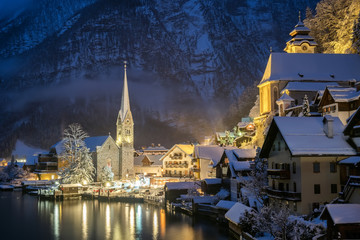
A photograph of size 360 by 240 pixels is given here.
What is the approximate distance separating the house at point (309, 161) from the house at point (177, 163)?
53.4m

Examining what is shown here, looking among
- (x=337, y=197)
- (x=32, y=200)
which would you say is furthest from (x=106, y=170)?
(x=337, y=197)

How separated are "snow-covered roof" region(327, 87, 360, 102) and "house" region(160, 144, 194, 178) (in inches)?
1899

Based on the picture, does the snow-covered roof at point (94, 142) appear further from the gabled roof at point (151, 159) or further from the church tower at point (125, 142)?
the gabled roof at point (151, 159)

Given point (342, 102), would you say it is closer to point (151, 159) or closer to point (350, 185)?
point (350, 185)

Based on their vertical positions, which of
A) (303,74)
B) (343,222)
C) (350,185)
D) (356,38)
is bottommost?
(343,222)

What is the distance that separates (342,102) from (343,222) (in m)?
21.2

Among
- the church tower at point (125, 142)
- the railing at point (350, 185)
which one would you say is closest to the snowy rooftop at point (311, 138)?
the railing at point (350, 185)

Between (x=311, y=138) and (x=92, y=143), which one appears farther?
(x=92, y=143)

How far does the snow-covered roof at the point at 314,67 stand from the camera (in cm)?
6184

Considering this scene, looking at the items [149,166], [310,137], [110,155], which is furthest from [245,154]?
[110,155]

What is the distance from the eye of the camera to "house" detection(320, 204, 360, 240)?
22125mm

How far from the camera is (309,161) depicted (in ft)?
98.0

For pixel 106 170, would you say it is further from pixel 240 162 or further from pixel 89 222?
pixel 240 162

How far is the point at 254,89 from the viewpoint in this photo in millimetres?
105625
